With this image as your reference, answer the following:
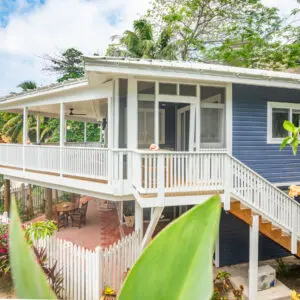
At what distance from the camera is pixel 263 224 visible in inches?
208

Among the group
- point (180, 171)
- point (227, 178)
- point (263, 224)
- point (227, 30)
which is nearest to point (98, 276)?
point (180, 171)

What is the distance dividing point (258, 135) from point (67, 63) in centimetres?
2501

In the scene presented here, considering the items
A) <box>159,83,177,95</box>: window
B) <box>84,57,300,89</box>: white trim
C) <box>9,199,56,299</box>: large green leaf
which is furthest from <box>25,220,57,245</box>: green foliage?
<box>9,199,56,299</box>: large green leaf

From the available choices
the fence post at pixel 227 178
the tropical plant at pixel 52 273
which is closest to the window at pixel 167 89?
the fence post at pixel 227 178

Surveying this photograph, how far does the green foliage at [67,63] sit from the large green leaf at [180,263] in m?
27.6

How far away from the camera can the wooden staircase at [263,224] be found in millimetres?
5156

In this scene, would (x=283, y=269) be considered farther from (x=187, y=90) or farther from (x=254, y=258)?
(x=187, y=90)

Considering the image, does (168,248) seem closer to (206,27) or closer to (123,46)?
(123,46)

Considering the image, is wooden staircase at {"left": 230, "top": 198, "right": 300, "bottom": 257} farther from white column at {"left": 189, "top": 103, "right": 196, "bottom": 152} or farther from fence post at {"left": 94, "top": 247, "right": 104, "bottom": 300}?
fence post at {"left": 94, "top": 247, "right": 104, "bottom": 300}

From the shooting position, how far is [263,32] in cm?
1717

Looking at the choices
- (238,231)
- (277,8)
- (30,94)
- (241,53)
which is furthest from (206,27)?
(238,231)

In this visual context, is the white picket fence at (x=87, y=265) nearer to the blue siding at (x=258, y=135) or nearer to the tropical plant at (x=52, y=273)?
the tropical plant at (x=52, y=273)

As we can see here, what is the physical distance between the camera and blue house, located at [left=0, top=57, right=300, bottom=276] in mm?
4902

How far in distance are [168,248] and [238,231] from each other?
735 cm
